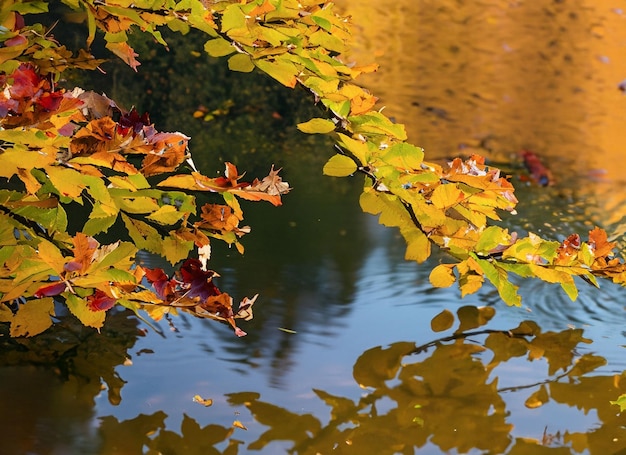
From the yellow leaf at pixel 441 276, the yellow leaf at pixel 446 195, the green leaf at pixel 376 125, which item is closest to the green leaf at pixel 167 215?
the green leaf at pixel 376 125

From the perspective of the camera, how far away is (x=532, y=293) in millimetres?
2945

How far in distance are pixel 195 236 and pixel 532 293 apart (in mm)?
1549

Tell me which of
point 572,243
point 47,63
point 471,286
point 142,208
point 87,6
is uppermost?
point 87,6

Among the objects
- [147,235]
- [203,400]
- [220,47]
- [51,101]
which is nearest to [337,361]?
[203,400]

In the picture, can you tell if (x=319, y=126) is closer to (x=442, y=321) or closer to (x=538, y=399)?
(x=538, y=399)

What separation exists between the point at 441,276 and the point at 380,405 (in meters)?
0.37

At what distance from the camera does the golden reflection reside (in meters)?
6.12

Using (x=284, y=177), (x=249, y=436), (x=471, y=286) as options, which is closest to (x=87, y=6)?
(x=249, y=436)

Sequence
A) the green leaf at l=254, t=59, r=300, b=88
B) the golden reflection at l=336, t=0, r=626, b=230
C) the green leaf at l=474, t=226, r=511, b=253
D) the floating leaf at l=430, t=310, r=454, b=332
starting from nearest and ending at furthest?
the green leaf at l=254, t=59, r=300, b=88 < the green leaf at l=474, t=226, r=511, b=253 < the floating leaf at l=430, t=310, r=454, b=332 < the golden reflection at l=336, t=0, r=626, b=230

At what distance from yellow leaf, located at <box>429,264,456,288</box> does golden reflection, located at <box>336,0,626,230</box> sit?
2.61 m

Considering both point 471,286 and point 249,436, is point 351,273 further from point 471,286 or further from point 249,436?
point 249,436

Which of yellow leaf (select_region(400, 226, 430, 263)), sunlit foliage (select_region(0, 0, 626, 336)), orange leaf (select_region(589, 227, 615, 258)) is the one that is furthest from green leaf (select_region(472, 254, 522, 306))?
orange leaf (select_region(589, 227, 615, 258))

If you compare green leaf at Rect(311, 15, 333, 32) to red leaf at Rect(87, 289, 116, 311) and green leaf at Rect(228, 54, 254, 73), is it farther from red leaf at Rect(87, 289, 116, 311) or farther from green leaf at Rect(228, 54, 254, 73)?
red leaf at Rect(87, 289, 116, 311)

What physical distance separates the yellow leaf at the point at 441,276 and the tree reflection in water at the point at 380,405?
33cm
